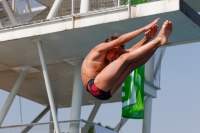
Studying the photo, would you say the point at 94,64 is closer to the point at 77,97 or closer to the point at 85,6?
the point at 85,6

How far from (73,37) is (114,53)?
936 centimetres

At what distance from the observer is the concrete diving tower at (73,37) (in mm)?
17844

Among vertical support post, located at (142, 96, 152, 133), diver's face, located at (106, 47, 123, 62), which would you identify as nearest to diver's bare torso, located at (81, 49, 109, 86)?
diver's face, located at (106, 47, 123, 62)

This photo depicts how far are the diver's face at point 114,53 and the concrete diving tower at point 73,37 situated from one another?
8.97 feet

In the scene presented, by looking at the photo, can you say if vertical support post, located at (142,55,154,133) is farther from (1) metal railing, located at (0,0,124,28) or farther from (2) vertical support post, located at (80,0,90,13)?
(2) vertical support post, located at (80,0,90,13)

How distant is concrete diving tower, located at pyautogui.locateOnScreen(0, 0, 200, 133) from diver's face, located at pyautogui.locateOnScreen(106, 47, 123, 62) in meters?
2.73

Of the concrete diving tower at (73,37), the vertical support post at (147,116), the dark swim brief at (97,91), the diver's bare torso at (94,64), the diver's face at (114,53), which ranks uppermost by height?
the concrete diving tower at (73,37)

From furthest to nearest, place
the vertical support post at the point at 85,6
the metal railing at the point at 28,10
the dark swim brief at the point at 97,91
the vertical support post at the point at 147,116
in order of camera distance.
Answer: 1. the vertical support post at the point at 147,116
2. the metal railing at the point at 28,10
3. the vertical support post at the point at 85,6
4. the dark swim brief at the point at 97,91

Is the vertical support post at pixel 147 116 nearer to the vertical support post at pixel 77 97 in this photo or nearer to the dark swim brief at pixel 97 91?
the vertical support post at pixel 77 97

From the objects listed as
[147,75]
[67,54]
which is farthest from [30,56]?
[147,75]

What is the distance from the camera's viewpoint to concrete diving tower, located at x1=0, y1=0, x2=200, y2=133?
17844mm

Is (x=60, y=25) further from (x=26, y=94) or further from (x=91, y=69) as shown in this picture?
(x=26, y=94)

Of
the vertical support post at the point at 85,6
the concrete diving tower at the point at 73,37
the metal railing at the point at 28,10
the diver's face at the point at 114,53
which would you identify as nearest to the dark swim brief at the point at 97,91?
the diver's face at the point at 114,53

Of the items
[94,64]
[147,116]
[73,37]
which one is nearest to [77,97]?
[73,37]
